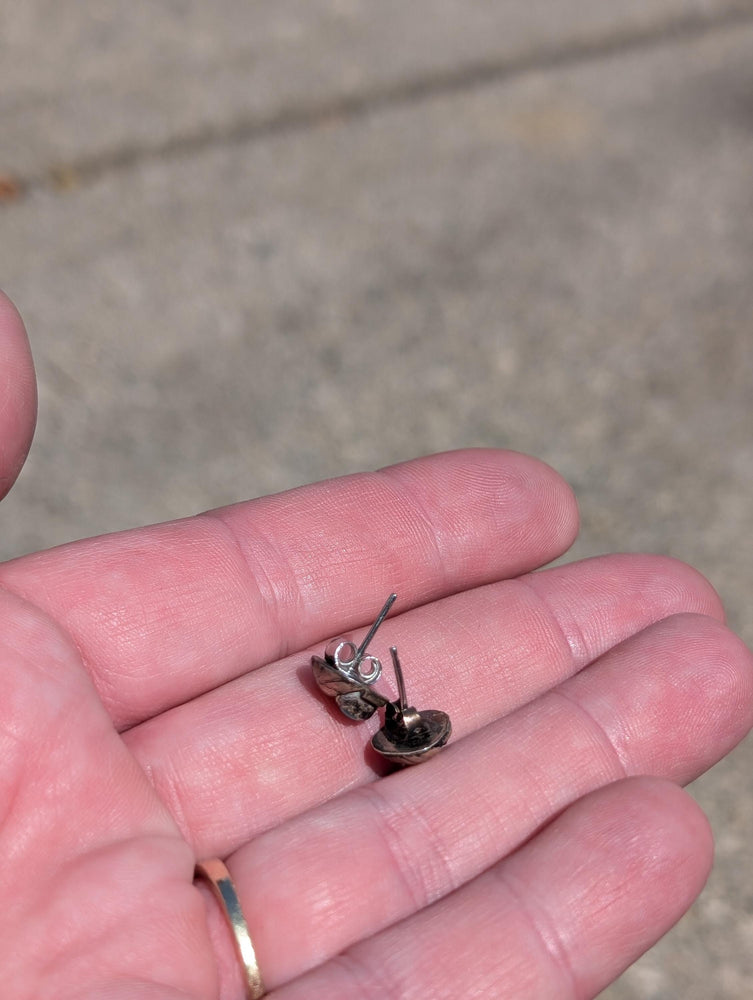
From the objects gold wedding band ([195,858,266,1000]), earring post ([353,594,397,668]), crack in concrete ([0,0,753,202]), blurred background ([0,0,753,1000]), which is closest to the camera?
gold wedding band ([195,858,266,1000])

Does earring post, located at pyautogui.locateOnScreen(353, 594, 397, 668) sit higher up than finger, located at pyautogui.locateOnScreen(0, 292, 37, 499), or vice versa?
finger, located at pyautogui.locateOnScreen(0, 292, 37, 499)

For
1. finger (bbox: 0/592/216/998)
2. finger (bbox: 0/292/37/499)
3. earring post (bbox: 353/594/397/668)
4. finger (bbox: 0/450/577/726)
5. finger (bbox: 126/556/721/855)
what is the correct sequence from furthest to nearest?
earring post (bbox: 353/594/397/668) < finger (bbox: 0/450/577/726) < finger (bbox: 126/556/721/855) < finger (bbox: 0/292/37/499) < finger (bbox: 0/592/216/998)

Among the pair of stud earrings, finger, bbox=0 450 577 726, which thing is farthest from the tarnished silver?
finger, bbox=0 450 577 726

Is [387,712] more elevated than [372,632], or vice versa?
[372,632]

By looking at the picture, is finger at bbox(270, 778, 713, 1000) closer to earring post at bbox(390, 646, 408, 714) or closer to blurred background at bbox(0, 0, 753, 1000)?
earring post at bbox(390, 646, 408, 714)

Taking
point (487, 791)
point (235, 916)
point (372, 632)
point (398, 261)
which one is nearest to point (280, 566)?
point (372, 632)

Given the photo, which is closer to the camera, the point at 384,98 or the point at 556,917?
the point at 556,917

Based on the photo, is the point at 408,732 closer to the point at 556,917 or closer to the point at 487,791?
the point at 487,791
